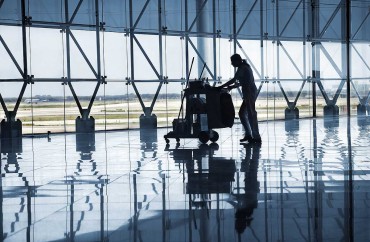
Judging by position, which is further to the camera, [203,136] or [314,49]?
[314,49]

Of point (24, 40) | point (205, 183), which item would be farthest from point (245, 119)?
point (24, 40)

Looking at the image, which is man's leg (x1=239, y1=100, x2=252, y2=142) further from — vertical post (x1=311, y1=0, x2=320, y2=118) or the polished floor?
vertical post (x1=311, y1=0, x2=320, y2=118)

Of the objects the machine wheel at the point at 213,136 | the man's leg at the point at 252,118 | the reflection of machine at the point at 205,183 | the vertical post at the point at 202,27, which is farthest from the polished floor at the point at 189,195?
the vertical post at the point at 202,27

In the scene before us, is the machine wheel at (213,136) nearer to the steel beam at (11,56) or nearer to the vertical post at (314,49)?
the steel beam at (11,56)

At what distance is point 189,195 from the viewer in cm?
475

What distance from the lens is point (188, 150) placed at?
351 inches

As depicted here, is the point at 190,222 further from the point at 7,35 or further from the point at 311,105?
the point at 311,105

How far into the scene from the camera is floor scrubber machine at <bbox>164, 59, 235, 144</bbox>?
1027cm

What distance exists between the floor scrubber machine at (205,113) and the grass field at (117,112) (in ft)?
16.6

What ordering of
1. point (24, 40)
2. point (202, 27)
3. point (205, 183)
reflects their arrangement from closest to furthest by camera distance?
point (205, 183) → point (24, 40) → point (202, 27)

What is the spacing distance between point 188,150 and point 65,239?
5630mm

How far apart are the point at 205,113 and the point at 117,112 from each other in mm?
7857

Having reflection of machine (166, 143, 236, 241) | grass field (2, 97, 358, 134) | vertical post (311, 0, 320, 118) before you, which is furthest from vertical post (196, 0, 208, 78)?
reflection of machine (166, 143, 236, 241)

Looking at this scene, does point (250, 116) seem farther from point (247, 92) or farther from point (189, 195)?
point (189, 195)
